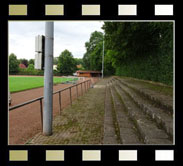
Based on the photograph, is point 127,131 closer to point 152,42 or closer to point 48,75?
point 48,75

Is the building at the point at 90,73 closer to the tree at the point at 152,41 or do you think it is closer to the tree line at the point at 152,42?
the tree line at the point at 152,42

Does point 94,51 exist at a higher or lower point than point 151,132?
higher

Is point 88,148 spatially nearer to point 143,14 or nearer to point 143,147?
point 143,147

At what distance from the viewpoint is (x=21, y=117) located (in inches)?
207

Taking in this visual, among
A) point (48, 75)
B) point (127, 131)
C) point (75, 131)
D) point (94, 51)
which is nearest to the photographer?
point (127, 131)

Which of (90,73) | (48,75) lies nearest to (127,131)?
(48,75)

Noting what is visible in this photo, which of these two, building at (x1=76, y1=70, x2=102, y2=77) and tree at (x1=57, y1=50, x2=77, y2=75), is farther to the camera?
building at (x1=76, y1=70, x2=102, y2=77)

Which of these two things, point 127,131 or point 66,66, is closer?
point 127,131

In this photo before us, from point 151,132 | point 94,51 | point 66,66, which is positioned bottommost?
point 151,132

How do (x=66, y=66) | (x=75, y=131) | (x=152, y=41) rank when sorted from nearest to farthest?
(x=75, y=131), (x=152, y=41), (x=66, y=66)

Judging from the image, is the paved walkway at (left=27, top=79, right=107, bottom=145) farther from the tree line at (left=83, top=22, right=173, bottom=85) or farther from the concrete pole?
the tree line at (left=83, top=22, right=173, bottom=85)

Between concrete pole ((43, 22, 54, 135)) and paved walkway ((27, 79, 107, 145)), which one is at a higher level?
concrete pole ((43, 22, 54, 135))

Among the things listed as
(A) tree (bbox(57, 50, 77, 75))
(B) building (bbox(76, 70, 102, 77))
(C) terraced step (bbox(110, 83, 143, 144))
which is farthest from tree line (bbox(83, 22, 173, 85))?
(B) building (bbox(76, 70, 102, 77))
